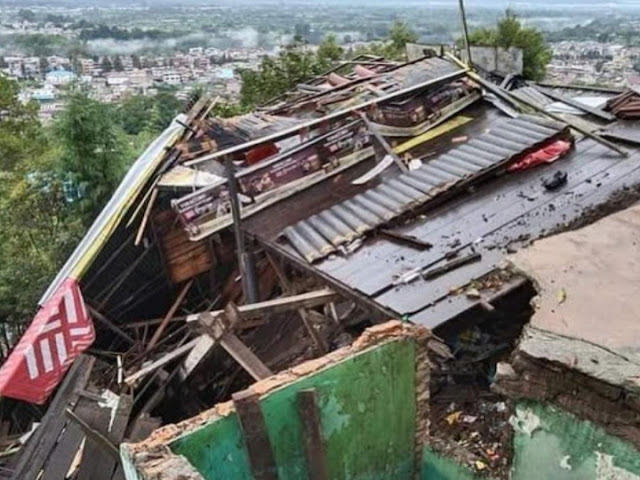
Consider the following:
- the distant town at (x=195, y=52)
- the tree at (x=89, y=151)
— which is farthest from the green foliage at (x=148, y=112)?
the tree at (x=89, y=151)

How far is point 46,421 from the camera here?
7746 mm

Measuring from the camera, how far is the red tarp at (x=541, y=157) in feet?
26.1

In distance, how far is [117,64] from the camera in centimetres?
4019

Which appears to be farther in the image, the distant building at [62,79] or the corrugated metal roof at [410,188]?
the distant building at [62,79]

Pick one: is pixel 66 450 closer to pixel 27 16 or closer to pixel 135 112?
pixel 135 112

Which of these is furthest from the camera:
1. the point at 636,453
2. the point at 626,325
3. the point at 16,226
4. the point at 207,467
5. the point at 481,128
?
the point at 16,226

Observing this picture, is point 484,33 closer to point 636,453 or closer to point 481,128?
point 481,128

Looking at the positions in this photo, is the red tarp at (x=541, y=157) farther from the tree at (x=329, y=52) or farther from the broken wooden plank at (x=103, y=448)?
the tree at (x=329, y=52)

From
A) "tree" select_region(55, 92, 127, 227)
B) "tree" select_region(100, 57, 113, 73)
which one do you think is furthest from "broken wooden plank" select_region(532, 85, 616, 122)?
"tree" select_region(100, 57, 113, 73)

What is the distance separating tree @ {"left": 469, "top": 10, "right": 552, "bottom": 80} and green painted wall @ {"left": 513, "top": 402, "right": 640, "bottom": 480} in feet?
61.8

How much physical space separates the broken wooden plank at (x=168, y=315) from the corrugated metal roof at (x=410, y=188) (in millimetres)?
2745

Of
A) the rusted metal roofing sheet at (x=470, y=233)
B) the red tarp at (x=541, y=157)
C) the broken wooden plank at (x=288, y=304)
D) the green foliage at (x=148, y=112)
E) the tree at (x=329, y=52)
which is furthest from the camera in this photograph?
the tree at (x=329, y=52)

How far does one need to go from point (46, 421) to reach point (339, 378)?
4625mm

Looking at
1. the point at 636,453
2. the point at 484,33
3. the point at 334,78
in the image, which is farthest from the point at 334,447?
the point at 484,33
